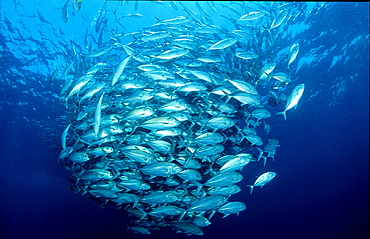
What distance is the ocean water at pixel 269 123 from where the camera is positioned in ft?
32.7

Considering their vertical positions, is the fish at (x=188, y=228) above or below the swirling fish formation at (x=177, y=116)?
below

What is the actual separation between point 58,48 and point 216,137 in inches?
346

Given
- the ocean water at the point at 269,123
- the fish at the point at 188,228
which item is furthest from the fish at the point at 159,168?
the ocean water at the point at 269,123

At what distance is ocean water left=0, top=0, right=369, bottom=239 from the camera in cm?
997

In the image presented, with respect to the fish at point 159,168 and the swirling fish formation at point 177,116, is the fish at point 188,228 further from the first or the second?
the fish at point 159,168

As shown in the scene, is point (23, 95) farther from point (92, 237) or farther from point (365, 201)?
point (365, 201)

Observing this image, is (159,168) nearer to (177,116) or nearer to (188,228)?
(177,116)

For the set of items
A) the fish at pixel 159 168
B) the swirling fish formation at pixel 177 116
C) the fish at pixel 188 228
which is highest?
the swirling fish formation at pixel 177 116

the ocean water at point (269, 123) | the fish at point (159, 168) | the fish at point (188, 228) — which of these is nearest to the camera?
the fish at point (159, 168)

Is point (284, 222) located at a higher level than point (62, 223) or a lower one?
lower

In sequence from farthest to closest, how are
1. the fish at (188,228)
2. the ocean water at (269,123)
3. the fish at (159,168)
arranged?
the ocean water at (269,123), the fish at (188,228), the fish at (159,168)

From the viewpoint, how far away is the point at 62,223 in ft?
136

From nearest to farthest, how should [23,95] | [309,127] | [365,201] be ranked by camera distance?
[23,95] < [309,127] < [365,201]

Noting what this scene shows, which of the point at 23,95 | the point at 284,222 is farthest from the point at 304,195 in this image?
the point at 23,95
